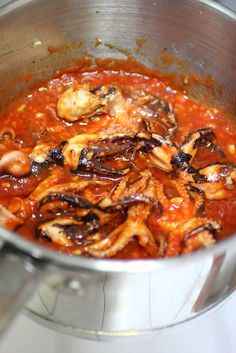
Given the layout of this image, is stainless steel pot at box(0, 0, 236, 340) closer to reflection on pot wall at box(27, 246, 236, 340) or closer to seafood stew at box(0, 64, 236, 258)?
reflection on pot wall at box(27, 246, 236, 340)

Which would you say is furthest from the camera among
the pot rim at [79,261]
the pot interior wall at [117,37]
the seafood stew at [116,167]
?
the pot interior wall at [117,37]

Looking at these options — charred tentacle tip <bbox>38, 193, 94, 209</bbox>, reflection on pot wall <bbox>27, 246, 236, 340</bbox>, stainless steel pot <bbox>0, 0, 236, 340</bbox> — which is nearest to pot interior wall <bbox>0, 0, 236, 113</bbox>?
stainless steel pot <bbox>0, 0, 236, 340</bbox>

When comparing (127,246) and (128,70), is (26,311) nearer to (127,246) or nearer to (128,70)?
(127,246)

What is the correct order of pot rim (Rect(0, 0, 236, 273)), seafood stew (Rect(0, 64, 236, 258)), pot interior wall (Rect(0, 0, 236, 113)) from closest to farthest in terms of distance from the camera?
1. pot rim (Rect(0, 0, 236, 273))
2. seafood stew (Rect(0, 64, 236, 258))
3. pot interior wall (Rect(0, 0, 236, 113))

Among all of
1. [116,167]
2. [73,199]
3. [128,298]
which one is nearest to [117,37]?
[116,167]

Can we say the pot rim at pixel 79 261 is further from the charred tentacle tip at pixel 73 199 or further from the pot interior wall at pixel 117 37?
the pot interior wall at pixel 117 37

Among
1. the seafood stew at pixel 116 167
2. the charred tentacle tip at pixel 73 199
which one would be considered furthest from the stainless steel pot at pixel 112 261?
the charred tentacle tip at pixel 73 199

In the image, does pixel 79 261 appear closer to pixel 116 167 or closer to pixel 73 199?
pixel 73 199
